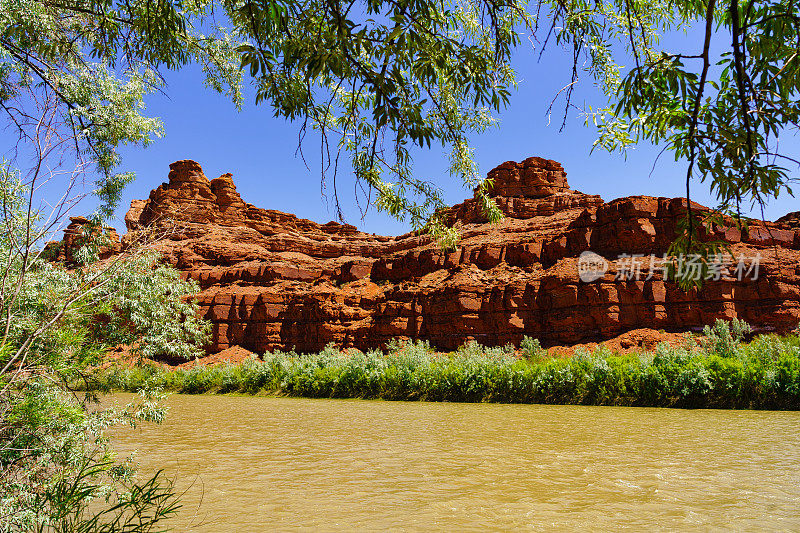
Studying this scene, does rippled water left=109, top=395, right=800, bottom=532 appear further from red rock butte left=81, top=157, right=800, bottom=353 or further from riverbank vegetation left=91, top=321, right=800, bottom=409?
red rock butte left=81, top=157, right=800, bottom=353

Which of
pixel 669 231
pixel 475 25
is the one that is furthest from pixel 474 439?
pixel 669 231

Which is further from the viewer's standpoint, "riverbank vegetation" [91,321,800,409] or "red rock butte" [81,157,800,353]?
"red rock butte" [81,157,800,353]

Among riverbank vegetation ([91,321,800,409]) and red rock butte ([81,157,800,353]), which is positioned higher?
red rock butte ([81,157,800,353])

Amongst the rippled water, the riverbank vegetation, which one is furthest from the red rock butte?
the rippled water

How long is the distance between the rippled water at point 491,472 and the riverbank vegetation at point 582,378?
1.15 m

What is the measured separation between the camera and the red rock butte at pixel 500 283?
83.8 feet

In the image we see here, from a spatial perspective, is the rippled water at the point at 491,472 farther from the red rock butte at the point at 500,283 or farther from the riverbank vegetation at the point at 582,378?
the red rock butte at the point at 500,283

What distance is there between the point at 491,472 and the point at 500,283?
2774cm

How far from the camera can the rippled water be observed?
140 inches

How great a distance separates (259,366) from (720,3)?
68.3 ft

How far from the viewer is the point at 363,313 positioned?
1390 inches

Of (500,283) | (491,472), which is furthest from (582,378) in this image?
(500,283)

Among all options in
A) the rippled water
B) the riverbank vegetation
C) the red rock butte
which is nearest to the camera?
the rippled water

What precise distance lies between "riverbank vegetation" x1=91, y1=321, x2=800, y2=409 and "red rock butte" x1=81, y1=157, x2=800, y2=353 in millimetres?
7629
